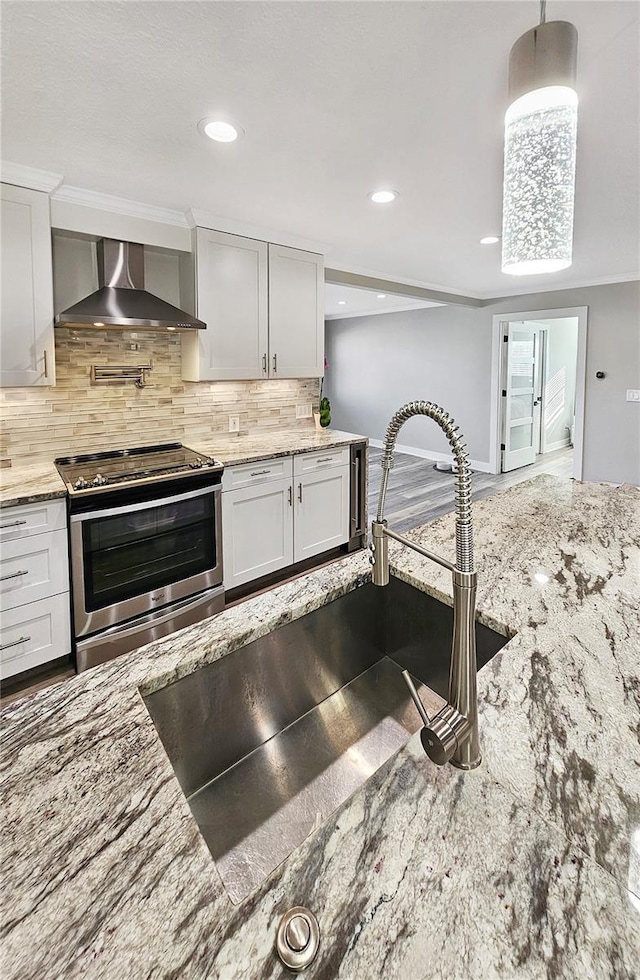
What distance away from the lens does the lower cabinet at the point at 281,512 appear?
3002mm

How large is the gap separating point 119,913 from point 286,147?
2563 millimetres

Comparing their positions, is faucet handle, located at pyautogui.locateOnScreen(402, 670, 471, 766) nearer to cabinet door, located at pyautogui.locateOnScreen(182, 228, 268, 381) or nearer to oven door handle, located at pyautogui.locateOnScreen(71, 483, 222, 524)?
oven door handle, located at pyautogui.locateOnScreen(71, 483, 222, 524)

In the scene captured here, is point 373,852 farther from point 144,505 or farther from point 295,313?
point 295,313

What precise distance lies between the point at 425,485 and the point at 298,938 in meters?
5.81

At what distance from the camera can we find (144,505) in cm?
247

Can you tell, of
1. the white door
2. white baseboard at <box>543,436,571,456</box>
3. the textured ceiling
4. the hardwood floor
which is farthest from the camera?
white baseboard at <box>543,436,571,456</box>

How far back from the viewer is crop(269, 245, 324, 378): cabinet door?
3475mm

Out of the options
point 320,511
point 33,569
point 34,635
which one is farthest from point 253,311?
point 34,635

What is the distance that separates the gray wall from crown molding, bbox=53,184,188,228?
4.63m

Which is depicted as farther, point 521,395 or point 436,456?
point 436,456

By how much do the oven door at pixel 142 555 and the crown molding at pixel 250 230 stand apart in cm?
173

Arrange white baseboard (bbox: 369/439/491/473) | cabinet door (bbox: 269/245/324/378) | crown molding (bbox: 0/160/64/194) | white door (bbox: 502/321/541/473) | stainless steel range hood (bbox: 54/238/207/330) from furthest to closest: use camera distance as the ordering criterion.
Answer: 1. white baseboard (bbox: 369/439/491/473)
2. white door (bbox: 502/321/541/473)
3. cabinet door (bbox: 269/245/324/378)
4. stainless steel range hood (bbox: 54/238/207/330)
5. crown molding (bbox: 0/160/64/194)

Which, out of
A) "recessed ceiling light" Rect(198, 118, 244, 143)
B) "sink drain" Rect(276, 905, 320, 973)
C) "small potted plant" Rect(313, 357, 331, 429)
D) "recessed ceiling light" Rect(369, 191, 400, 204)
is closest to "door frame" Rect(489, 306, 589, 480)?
"small potted plant" Rect(313, 357, 331, 429)

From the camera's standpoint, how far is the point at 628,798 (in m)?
0.65
